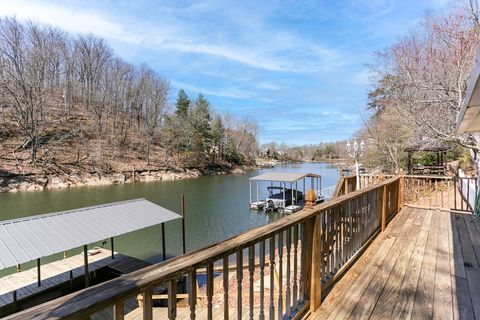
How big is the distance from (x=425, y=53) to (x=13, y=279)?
11807 millimetres

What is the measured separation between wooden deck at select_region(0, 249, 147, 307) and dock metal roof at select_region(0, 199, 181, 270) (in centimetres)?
111

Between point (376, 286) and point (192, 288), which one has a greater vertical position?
point (192, 288)

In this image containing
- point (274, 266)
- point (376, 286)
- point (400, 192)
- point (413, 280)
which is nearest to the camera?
point (274, 266)

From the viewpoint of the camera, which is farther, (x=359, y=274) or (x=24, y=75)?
(x=24, y=75)

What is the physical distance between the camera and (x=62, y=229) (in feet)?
20.7

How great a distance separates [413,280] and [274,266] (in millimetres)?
1574

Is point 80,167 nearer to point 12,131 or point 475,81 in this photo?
point 12,131

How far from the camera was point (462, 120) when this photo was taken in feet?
10.2

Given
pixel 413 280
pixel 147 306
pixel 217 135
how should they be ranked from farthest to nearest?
pixel 217 135
pixel 413 280
pixel 147 306

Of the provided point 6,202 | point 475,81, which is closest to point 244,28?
point 475,81

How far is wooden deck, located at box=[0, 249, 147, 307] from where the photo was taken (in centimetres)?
591

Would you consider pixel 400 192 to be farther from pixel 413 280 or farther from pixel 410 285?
pixel 410 285

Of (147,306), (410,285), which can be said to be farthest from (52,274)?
(410,285)

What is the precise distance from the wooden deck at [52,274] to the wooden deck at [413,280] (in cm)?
609
